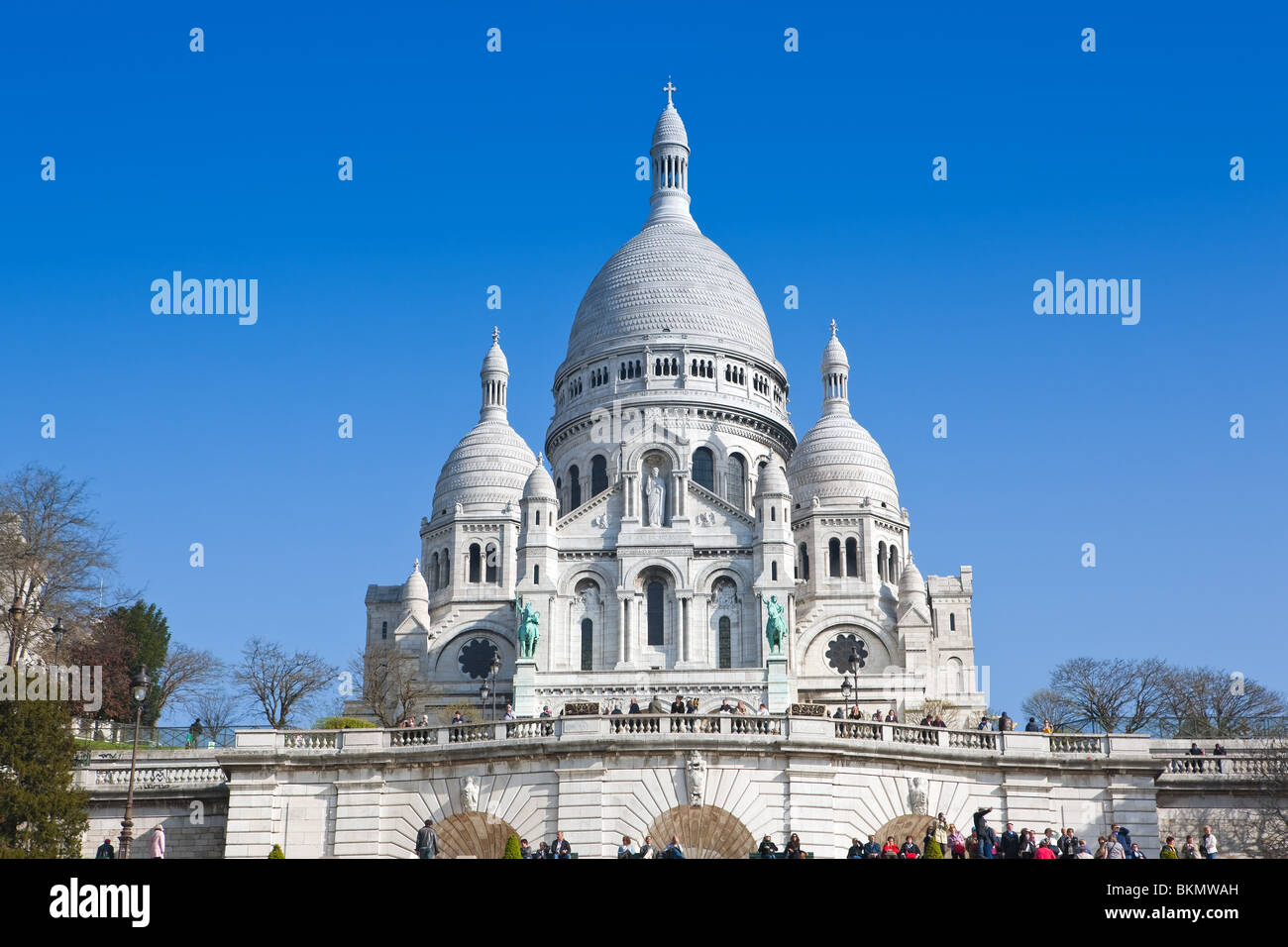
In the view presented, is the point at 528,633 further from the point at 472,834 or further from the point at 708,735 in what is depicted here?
the point at 708,735

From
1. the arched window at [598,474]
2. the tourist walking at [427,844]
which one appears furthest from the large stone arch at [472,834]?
the arched window at [598,474]

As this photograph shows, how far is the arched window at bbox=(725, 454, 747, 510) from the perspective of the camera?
85938 mm

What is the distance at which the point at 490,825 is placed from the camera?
1209 inches

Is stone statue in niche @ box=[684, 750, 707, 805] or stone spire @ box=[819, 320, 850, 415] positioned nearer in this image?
stone statue in niche @ box=[684, 750, 707, 805]

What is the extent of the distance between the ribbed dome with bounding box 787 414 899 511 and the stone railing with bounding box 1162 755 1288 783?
49604 millimetres

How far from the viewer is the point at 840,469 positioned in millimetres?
83688

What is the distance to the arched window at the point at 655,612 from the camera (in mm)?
75625

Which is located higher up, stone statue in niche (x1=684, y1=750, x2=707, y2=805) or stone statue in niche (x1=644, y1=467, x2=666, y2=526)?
stone statue in niche (x1=644, y1=467, x2=666, y2=526)

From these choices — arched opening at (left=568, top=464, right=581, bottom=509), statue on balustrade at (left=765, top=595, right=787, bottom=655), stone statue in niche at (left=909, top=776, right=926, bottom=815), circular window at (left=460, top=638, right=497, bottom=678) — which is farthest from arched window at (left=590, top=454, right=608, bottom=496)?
stone statue in niche at (left=909, top=776, right=926, bottom=815)

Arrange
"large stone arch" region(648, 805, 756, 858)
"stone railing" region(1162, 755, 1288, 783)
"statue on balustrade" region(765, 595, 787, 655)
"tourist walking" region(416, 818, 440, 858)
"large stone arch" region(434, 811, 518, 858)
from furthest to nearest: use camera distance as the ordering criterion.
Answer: "statue on balustrade" region(765, 595, 787, 655), "stone railing" region(1162, 755, 1288, 783), "large stone arch" region(434, 811, 518, 858), "large stone arch" region(648, 805, 756, 858), "tourist walking" region(416, 818, 440, 858)

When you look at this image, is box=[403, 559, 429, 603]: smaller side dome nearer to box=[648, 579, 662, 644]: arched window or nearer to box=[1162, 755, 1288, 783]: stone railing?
box=[648, 579, 662, 644]: arched window

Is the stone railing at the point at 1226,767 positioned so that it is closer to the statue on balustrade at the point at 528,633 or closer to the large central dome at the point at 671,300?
the statue on balustrade at the point at 528,633

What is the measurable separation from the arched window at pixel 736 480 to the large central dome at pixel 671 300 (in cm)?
653
